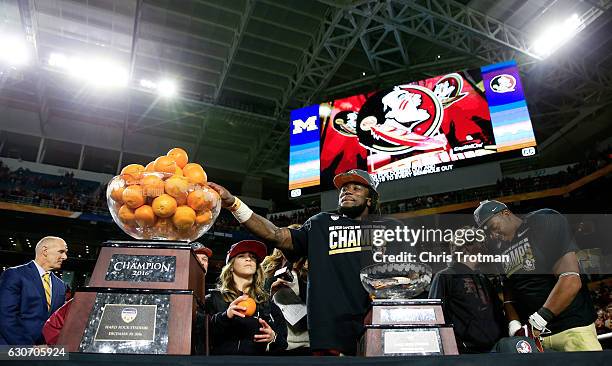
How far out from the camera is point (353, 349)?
159 cm

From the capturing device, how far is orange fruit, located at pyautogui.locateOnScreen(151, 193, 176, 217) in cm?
117

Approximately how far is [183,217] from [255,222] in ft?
1.47

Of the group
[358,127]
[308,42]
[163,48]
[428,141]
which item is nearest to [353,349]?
[428,141]

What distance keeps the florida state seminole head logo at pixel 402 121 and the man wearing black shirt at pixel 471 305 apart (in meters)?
5.64

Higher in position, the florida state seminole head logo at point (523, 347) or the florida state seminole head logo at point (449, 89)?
the florida state seminole head logo at point (449, 89)

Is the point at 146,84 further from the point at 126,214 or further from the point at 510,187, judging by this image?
the point at 126,214

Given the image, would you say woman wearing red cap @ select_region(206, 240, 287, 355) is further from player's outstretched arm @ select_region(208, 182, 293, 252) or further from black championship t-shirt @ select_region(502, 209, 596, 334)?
black championship t-shirt @ select_region(502, 209, 596, 334)

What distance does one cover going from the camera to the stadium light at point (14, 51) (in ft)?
30.0

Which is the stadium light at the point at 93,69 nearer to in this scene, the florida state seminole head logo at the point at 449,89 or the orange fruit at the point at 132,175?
the florida state seminole head logo at the point at 449,89

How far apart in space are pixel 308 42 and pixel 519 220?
31.2ft

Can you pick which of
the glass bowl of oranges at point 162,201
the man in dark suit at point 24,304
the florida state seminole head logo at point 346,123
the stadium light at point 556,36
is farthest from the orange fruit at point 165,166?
the stadium light at point 556,36

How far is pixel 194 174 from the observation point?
1.28m

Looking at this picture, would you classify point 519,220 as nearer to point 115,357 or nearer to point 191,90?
point 115,357

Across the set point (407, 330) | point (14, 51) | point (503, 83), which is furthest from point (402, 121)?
point (14, 51)
